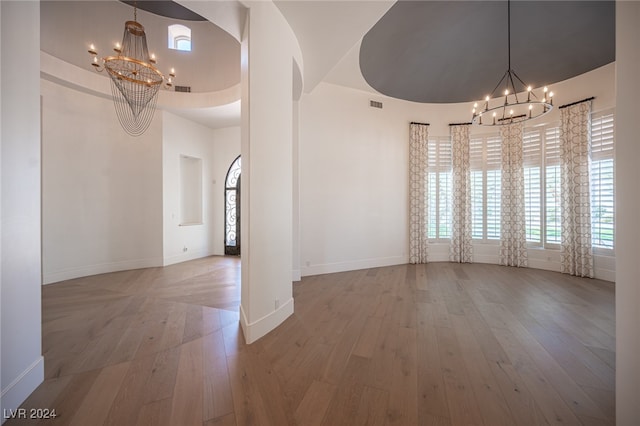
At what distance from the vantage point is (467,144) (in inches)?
260

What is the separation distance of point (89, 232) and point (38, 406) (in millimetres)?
4441

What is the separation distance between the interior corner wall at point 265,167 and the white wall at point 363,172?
215 centimetres

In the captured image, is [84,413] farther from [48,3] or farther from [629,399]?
[48,3]

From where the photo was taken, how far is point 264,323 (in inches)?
112

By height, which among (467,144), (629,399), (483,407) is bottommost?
(483,407)

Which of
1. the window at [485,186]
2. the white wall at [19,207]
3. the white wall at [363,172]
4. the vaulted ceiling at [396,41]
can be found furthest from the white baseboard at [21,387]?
the window at [485,186]

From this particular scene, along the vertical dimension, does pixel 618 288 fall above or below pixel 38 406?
above

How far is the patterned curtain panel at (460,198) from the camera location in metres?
6.61

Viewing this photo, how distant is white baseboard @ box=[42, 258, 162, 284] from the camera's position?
15.7 feet

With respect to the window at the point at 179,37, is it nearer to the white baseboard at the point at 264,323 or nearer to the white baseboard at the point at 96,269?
the white baseboard at the point at 96,269

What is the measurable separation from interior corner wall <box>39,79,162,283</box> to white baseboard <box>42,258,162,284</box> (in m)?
0.01

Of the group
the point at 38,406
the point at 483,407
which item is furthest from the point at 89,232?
the point at 483,407

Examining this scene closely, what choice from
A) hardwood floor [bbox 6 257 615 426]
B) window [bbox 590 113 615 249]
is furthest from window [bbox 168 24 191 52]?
window [bbox 590 113 615 249]

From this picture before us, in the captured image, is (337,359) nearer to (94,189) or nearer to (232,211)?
(94,189)
